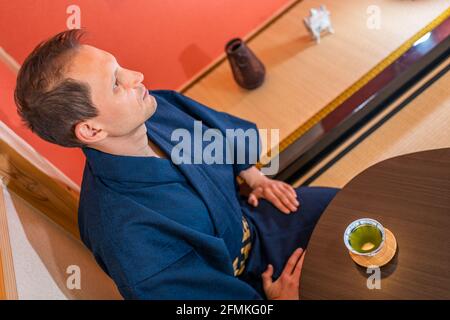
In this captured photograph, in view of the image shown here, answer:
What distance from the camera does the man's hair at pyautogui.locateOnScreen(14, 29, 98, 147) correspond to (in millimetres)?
1222

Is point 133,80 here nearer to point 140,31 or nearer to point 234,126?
point 234,126

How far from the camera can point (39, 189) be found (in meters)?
1.64

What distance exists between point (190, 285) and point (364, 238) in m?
0.52

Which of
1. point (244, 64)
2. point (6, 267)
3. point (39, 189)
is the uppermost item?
point (244, 64)

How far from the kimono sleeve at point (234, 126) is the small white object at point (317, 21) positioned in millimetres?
733

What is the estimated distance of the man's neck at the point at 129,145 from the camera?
1.37 m

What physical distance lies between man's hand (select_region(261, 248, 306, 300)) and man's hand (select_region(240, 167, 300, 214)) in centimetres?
19

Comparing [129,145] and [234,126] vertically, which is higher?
[234,126]

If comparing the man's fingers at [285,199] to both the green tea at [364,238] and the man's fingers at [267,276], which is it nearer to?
the man's fingers at [267,276]

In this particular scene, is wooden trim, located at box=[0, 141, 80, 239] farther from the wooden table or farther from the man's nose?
the wooden table

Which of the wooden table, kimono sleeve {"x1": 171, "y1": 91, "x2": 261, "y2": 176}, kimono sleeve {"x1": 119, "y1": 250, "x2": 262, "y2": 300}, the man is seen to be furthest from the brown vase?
kimono sleeve {"x1": 119, "y1": 250, "x2": 262, "y2": 300}

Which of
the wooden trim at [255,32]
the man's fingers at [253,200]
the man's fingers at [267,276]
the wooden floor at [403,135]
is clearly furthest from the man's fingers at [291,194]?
the wooden trim at [255,32]

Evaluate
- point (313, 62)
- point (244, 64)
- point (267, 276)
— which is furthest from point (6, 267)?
point (313, 62)
